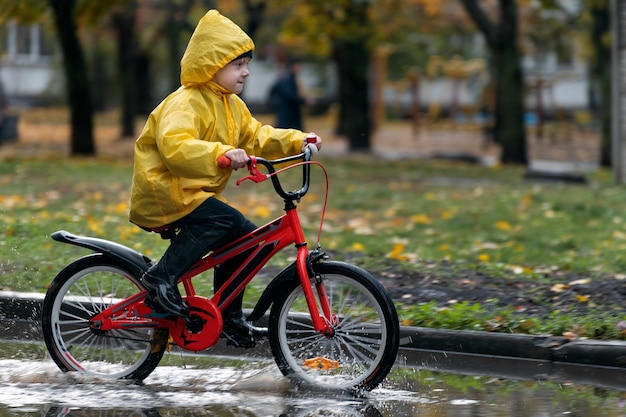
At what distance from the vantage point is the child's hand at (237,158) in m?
5.58

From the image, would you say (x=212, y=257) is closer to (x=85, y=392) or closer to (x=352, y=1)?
(x=85, y=392)

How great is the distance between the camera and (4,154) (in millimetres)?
25469

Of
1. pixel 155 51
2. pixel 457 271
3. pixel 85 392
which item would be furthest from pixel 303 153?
pixel 155 51

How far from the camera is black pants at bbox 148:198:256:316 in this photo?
5965mm

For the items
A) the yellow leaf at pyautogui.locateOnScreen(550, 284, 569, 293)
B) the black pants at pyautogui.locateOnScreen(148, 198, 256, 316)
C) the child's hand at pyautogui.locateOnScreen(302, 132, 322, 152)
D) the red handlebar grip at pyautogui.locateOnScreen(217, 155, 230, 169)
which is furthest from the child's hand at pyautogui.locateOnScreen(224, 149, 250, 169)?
the yellow leaf at pyautogui.locateOnScreen(550, 284, 569, 293)

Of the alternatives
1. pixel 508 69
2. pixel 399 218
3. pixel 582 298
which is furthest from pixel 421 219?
pixel 508 69

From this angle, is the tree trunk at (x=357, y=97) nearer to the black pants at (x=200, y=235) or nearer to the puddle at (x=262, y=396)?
the puddle at (x=262, y=396)

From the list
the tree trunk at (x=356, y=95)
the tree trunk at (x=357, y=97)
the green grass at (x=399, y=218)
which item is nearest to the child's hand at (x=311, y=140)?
the green grass at (x=399, y=218)

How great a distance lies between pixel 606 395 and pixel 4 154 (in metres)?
21.0

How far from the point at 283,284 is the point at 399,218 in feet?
25.5

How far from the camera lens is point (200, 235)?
5984mm

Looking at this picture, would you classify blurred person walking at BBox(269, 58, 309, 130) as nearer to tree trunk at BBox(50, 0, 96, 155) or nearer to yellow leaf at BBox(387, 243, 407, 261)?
tree trunk at BBox(50, 0, 96, 155)

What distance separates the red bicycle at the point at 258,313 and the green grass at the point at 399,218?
48cm

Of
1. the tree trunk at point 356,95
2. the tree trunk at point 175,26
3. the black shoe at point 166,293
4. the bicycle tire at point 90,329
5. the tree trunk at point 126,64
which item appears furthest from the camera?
the tree trunk at point 126,64
